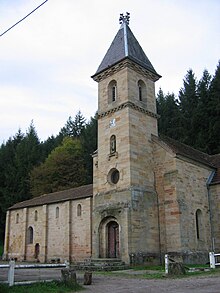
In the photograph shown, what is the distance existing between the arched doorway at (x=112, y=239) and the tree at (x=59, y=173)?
27.3m

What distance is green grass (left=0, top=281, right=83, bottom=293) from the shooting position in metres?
10.3

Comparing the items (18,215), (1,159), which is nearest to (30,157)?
(1,159)

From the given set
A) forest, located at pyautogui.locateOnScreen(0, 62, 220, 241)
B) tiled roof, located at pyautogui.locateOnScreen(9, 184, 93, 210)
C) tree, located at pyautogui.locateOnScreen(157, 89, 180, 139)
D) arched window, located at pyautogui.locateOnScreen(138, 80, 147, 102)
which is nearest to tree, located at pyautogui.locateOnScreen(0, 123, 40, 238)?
forest, located at pyautogui.locateOnScreen(0, 62, 220, 241)

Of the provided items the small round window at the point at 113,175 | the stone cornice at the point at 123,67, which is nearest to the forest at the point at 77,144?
the stone cornice at the point at 123,67

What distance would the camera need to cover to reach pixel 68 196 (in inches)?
1373

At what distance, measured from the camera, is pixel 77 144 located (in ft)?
186

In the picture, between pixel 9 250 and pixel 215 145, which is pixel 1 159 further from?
pixel 215 145

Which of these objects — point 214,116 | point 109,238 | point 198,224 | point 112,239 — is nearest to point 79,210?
point 109,238

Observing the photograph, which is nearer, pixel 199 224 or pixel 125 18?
pixel 199 224

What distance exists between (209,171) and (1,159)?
44653 millimetres

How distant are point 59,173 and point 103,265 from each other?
3345cm

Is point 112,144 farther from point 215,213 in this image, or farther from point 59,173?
point 59,173

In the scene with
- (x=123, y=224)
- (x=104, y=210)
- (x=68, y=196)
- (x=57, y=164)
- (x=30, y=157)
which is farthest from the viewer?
(x=30, y=157)

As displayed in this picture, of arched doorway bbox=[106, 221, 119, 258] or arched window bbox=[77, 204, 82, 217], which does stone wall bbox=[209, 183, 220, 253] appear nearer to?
arched doorway bbox=[106, 221, 119, 258]
